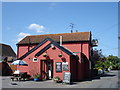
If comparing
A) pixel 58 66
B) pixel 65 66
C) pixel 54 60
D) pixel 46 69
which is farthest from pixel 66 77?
pixel 46 69

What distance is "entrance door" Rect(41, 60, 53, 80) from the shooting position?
21.2 m

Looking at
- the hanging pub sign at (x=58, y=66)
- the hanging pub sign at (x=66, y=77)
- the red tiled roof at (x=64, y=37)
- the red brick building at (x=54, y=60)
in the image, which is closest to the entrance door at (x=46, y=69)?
the red brick building at (x=54, y=60)

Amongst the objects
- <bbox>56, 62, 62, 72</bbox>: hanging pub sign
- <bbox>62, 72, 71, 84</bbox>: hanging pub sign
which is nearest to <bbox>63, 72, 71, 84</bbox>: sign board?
<bbox>62, 72, 71, 84</bbox>: hanging pub sign

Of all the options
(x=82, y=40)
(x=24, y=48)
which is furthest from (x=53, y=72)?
(x=24, y=48)

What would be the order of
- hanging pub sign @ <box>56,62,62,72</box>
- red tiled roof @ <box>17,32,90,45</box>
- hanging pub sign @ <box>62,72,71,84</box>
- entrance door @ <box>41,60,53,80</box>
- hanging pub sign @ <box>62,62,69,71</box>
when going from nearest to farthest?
hanging pub sign @ <box>62,72,71,84</box> < hanging pub sign @ <box>62,62,69,71</box> < hanging pub sign @ <box>56,62,62,72</box> < entrance door @ <box>41,60,53,80</box> < red tiled roof @ <box>17,32,90,45</box>

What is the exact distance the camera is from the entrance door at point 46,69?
21.2 m

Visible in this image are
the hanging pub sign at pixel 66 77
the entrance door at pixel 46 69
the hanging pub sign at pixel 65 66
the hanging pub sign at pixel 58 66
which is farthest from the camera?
the entrance door at pixel 46 69

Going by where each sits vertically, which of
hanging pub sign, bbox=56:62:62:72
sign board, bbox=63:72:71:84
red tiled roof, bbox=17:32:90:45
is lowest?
sign board, bbox=63:72:71:84

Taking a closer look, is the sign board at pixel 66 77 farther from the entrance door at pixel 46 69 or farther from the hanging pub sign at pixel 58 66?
the entrance door at pixel 46 69

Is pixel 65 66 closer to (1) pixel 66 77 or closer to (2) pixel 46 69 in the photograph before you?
(1) pixel 66 77

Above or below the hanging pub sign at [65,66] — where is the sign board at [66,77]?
below

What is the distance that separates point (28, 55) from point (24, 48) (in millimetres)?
7534

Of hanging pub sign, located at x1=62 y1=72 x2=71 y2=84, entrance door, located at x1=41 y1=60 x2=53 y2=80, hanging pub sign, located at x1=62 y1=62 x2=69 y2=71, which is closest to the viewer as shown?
hanging pub sign, located at x1=62 y1=72 x2=71 y2=84

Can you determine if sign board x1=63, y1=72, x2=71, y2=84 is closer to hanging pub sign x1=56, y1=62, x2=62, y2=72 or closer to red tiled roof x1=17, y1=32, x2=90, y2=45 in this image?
hanging pub sign x1=56, y1=62, x2=62, y2=72
